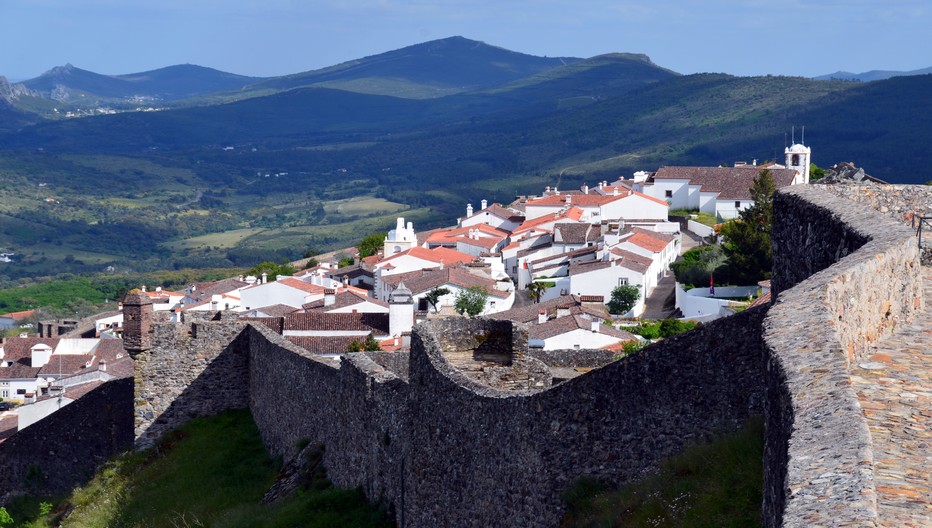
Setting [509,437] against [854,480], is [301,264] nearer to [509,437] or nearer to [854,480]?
[509,437]

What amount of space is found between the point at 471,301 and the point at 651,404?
1672 inches

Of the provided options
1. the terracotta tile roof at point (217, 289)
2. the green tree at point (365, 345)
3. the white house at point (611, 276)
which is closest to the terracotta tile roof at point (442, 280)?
the white house at point (611, 276)

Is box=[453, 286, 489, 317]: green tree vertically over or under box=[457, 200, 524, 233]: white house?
under

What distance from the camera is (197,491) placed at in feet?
73.8

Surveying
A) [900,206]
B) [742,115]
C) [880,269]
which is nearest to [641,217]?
[900,206]

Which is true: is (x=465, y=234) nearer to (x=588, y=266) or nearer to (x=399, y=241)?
(x=399, y=241)

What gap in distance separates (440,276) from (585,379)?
4816cm

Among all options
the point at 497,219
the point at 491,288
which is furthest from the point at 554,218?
the point at 491,288

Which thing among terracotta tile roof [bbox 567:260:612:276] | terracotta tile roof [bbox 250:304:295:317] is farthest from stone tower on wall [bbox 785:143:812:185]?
terracotta tile roof [bbox 250:304:295:317]

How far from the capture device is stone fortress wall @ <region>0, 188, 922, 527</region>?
5.94 meters

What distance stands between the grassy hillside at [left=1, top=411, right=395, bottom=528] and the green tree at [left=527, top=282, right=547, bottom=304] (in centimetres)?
3291

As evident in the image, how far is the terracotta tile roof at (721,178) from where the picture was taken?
73.9m

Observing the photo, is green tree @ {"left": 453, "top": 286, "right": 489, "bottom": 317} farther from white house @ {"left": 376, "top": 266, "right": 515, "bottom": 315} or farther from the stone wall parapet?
the stone wall parapet

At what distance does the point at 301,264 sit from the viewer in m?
99.2
